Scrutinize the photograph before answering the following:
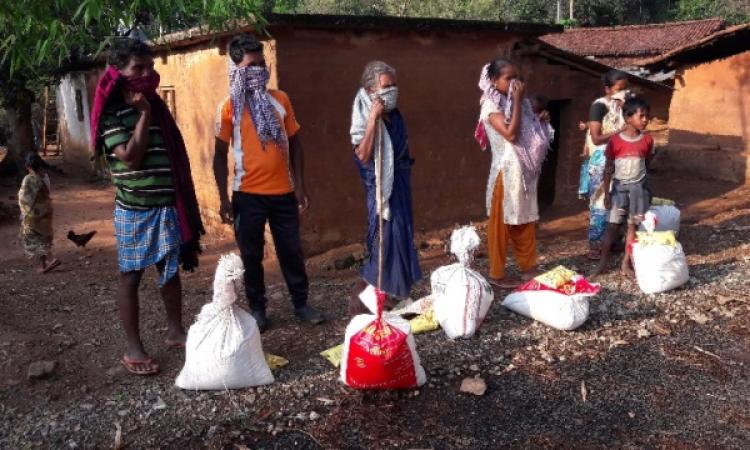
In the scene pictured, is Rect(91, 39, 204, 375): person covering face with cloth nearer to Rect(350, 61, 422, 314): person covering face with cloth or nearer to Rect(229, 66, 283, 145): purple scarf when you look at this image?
Rect(229, 66, 283, 145): purple scarf

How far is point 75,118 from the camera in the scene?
1573cm

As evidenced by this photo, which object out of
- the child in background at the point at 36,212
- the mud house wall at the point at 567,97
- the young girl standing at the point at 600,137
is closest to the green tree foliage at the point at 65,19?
the young girl standing at the point at 600,137

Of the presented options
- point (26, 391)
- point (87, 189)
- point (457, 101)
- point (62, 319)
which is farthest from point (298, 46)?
point (87, 189)

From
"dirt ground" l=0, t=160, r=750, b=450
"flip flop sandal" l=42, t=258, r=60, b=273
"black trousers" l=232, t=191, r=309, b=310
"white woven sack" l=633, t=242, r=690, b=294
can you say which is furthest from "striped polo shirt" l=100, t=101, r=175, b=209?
"flip flop sandal" l=42, t=258, r=60, b=273

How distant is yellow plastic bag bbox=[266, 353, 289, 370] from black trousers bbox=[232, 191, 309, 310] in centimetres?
63

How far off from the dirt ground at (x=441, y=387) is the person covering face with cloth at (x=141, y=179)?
0.50 metres

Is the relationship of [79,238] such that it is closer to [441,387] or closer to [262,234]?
[262,234]

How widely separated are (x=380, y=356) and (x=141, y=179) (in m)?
1.57

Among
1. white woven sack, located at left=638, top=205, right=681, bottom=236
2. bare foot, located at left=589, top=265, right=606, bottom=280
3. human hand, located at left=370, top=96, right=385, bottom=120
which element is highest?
human hand, located at left=370, top=96, right=385, bottom=120

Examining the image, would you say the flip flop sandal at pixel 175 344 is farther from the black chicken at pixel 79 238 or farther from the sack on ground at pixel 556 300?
the black chicken at pixel 79 238

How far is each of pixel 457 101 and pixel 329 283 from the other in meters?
3.16

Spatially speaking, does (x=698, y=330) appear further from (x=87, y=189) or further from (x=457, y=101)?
(x=87, y=189)

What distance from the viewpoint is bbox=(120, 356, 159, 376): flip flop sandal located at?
3.43 metres

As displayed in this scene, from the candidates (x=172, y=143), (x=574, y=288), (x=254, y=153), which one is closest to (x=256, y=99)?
(x=254, y=153)
